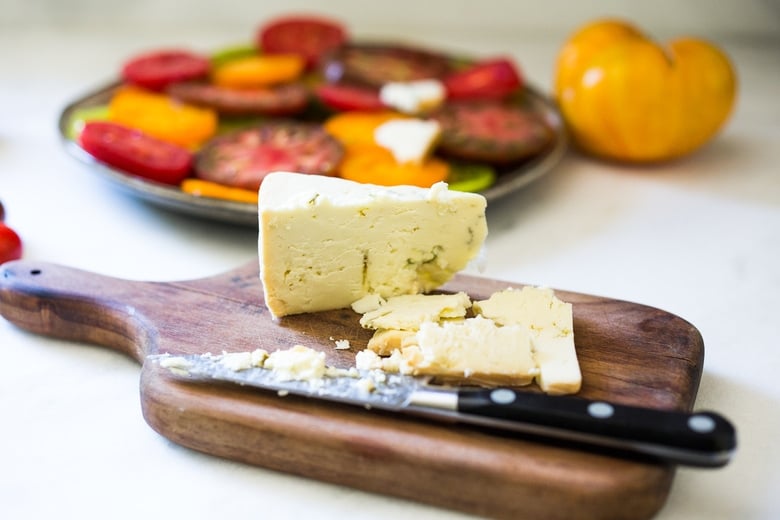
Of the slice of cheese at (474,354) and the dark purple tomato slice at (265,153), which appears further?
the dark purple tomato slice at (265,153)

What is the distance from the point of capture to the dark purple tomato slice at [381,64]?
2.55 meters

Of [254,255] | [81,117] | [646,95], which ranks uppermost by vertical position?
[646,95]

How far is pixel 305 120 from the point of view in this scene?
2566 millimetres

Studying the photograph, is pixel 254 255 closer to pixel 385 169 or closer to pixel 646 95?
pixel 385 169

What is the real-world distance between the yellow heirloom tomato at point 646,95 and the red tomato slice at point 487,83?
0.19m

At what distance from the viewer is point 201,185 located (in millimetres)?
1997

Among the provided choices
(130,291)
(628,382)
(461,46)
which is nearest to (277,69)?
(461,46)

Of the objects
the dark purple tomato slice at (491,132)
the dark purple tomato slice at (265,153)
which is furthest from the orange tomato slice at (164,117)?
the dark purple tomato slice at (491,132)

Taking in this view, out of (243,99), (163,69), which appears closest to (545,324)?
(243,99)

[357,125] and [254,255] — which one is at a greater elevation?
[357,125]

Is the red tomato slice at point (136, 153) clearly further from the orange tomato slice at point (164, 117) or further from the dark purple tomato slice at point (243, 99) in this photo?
the dark purple tomato slice at point (243, 99)

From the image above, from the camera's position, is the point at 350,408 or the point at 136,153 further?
the point at 136,153

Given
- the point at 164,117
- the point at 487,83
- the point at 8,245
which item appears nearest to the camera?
the point at 8,245

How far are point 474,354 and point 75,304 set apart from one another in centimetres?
72
